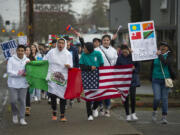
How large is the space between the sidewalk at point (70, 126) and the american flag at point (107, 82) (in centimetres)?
59

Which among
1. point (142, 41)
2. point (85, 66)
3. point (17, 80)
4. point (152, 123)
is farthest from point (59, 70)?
point (152, 123)

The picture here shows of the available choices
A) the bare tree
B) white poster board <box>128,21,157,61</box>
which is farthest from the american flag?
the bare tree

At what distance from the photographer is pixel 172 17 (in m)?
26.1

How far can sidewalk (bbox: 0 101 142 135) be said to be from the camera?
27.8 ft

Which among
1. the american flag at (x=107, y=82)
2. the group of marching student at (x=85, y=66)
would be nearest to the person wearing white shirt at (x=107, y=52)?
the group of marching student at (x=85, y=66)

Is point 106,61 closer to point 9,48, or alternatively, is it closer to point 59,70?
point 59,70

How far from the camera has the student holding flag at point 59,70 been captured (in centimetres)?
960

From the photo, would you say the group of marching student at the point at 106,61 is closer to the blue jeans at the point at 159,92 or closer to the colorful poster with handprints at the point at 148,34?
the blue jeans at the point at 159,92

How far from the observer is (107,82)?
10211 mm

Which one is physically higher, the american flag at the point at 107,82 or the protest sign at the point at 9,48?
the protest sign at the point at 9,48

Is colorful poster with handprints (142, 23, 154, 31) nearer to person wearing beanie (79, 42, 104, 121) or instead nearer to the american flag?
the american flag

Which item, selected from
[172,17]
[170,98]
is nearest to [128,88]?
[170,98]

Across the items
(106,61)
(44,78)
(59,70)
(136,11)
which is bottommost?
(44,78)

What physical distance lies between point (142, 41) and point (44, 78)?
2451 mm
